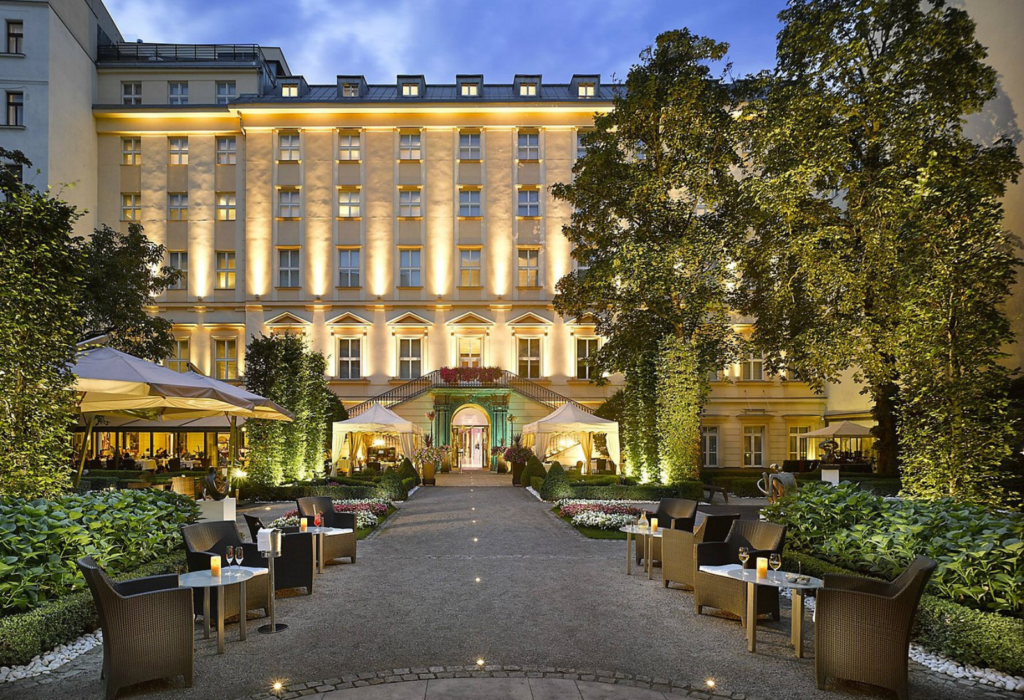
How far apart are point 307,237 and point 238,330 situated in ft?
18.2

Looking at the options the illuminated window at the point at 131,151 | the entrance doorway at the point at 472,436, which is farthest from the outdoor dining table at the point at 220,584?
the illuminated window at the point at 131,151

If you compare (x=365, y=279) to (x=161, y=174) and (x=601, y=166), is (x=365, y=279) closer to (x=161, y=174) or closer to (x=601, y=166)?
(x=161, y=174)

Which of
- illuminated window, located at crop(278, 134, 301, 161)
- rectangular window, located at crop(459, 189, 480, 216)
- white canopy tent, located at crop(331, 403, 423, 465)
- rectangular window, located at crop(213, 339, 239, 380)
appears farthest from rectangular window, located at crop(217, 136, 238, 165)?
white canopy tent, located at crop(331, 403, 423, 465)

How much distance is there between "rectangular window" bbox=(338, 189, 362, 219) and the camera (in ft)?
112

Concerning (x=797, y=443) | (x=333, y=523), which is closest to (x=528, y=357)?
(x=797, y=443)

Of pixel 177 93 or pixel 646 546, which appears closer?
pixel 646 546

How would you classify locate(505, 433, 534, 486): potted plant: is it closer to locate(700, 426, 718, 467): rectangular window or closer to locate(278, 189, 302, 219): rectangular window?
locate(700, 426, 718, 467): rectangular window

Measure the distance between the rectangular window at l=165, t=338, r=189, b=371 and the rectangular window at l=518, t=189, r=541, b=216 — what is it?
17331mm

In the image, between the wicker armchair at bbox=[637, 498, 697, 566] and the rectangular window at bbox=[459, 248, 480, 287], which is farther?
the rectangular window at bbox=[459, 248, 480, 287]

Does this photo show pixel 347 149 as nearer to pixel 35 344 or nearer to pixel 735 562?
pixel 35 344

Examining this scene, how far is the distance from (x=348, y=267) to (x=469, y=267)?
5822 mm

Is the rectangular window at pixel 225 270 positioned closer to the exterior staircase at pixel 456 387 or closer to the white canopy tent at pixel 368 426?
the exterior staircase at pixel 456 387

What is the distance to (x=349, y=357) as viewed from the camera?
33.9 metres

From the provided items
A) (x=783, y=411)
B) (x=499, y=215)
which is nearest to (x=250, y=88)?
(x=499, y=215)
